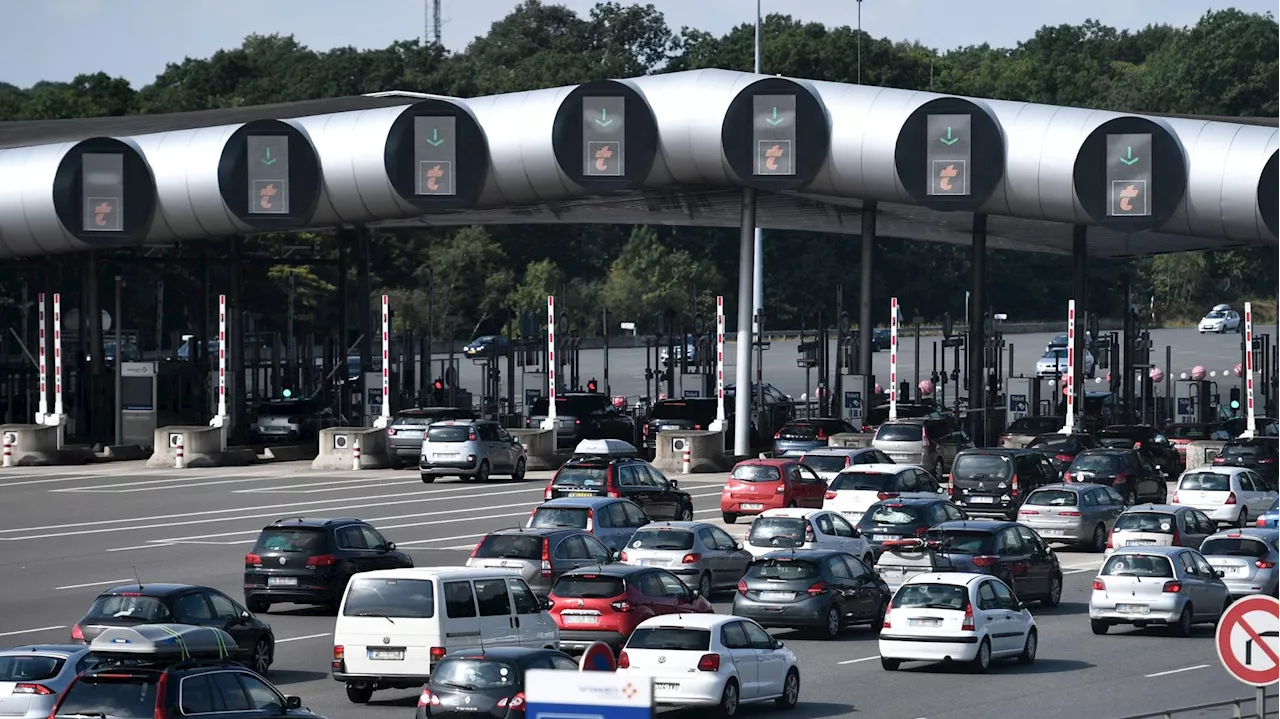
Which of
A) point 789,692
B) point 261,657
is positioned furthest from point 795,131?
point 789,692

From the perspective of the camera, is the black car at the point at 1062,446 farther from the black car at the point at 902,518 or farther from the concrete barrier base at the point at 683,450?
the black car at the point at 902,518

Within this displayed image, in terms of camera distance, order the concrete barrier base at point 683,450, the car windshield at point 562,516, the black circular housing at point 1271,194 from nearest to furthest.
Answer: the car windshield at point 562,516
the black circular housing at point 1271,194
the concrete barrier base at point 683,450

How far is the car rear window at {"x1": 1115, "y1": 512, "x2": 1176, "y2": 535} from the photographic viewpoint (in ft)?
111

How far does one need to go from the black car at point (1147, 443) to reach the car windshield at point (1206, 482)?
301 inches

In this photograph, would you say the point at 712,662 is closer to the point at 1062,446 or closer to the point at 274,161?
the point at 1062,446

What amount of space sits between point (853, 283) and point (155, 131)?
7567cm

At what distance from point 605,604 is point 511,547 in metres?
3.99

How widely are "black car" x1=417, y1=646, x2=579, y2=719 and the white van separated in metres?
2.53

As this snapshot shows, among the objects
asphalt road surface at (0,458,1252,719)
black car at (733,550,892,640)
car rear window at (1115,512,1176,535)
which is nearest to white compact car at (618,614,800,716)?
asphalt road surface at (0,458,1252,719)

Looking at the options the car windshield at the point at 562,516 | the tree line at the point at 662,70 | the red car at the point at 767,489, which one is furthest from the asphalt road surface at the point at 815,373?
the car windshield at the point at 562,516

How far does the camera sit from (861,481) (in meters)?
38.0

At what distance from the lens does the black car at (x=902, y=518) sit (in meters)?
33.1

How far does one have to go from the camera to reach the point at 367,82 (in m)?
131

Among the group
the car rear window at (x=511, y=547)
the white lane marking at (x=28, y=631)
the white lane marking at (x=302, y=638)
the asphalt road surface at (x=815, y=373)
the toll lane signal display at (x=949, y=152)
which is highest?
the toll lane signal display at (x=949, y=152)
